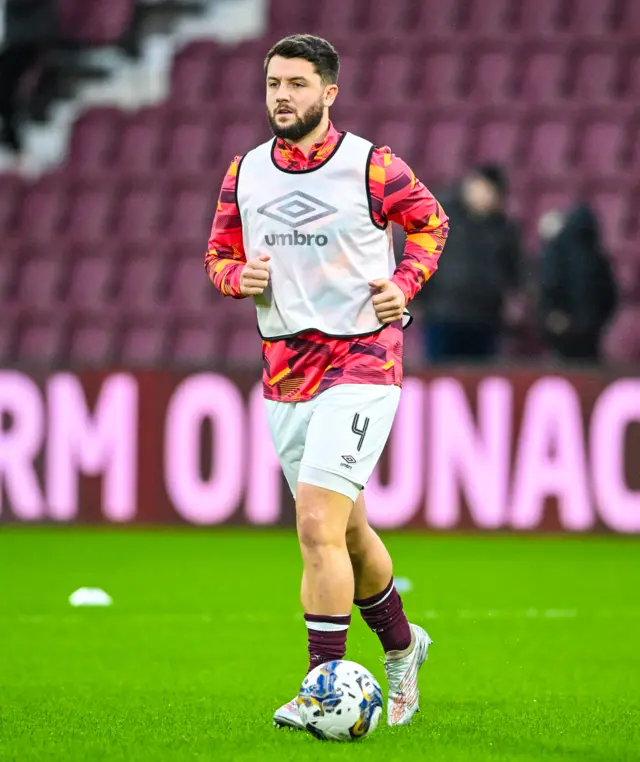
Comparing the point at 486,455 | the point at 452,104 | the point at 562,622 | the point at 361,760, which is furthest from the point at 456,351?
the point at 361,760

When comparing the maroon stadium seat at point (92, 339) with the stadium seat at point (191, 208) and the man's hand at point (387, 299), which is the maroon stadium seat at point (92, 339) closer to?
the stadium seat at point (191, 208)

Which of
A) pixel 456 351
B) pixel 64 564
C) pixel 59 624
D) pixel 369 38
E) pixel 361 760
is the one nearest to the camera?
pixel 361 760

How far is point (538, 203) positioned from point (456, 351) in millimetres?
2515

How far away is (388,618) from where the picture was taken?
4.92m

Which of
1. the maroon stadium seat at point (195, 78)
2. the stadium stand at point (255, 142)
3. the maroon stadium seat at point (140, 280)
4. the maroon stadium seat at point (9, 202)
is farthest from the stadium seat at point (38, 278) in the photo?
the maroon stadium seat at point (195, 78)

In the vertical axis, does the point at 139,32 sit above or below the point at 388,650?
above

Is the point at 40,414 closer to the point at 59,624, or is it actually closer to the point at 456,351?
the point at 456,351

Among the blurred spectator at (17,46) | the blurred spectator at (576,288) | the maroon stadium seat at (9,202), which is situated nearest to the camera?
the blurred spectator at (576,288)

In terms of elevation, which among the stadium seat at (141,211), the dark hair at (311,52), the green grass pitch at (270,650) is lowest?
the green grass pitch at (270,650)

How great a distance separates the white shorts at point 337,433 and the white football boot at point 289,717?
1.94 feet

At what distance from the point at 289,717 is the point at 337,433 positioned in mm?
779

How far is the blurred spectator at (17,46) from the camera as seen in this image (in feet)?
51.2

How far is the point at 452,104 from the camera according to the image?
14328mm

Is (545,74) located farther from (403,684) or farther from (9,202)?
(403,684)
